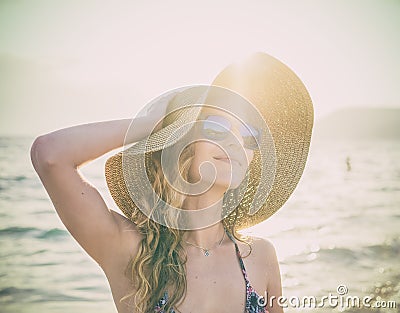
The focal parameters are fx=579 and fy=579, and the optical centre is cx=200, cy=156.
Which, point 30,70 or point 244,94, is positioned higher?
point 244,94

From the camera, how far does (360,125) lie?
20.8m

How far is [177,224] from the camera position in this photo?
8.72 feet

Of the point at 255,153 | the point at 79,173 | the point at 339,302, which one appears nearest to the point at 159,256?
the point at 79,173

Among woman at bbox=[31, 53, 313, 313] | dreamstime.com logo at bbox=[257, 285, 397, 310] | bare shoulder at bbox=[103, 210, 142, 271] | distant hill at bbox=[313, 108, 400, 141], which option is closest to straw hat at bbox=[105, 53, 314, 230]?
woman at bbox=[31, 53, 313, 313]

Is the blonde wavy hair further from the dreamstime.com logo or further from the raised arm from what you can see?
the dreamstime.com logo

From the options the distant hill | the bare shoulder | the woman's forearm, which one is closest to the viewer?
the woman's forearm

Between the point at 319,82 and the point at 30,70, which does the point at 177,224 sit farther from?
the point at 30,70

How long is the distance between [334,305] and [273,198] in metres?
4.04

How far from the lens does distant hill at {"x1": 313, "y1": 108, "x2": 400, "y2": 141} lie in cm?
1930

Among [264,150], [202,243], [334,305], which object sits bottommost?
[334,305]

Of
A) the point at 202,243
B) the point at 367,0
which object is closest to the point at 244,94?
the point at 202,243

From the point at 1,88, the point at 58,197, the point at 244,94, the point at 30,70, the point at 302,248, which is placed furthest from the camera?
the point at 1,88

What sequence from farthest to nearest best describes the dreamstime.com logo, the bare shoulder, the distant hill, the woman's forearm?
1. the distant hill
2. the dreamstime.com logo
3. the bare shoulder
4. the woman's forearm

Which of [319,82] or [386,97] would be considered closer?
[319,82]
